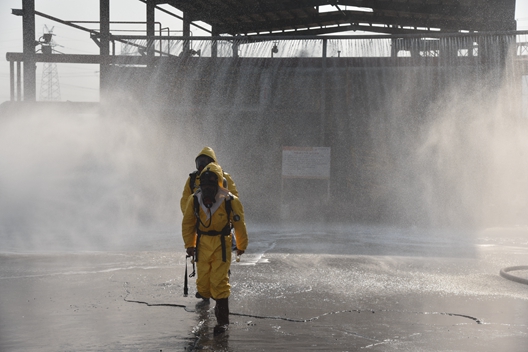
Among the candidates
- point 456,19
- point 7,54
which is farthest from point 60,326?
point 7,54

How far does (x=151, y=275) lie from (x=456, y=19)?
18.1m

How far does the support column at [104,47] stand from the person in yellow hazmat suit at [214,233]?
14.1 m

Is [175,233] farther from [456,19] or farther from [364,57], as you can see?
[456,19]

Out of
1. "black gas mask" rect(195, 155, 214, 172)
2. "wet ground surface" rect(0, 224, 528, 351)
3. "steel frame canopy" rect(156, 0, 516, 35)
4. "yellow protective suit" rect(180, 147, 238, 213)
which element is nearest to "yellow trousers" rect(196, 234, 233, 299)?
"wet ground surface" rect(0, 224, 528, 351)

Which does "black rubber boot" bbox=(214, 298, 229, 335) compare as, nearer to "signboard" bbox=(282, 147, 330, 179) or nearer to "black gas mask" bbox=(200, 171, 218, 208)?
"black gas mask" bbox=(200, 171, 218, 208)

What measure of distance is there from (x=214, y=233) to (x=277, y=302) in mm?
1415

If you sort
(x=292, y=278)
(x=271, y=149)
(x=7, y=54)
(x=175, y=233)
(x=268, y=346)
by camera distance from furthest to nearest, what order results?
(x=7, y=54)
(x=271, y=149)
(x=175, y=233)
(x=292, y=278)
(x=268, y=346)

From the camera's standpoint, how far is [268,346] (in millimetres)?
4730

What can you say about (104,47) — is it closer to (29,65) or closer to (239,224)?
(29,65)

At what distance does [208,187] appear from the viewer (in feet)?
17.7

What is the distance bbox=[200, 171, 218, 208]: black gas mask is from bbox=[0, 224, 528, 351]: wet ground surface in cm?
115

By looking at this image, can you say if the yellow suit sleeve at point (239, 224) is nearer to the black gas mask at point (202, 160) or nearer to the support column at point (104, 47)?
the black gas mask at point (202, 160)

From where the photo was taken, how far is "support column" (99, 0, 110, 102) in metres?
18.8

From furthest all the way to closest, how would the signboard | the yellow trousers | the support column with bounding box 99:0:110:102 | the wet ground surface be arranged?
the support column with bounding box 99:0:110:102 → the signboard → the yellow trousers → the wet ground surface
